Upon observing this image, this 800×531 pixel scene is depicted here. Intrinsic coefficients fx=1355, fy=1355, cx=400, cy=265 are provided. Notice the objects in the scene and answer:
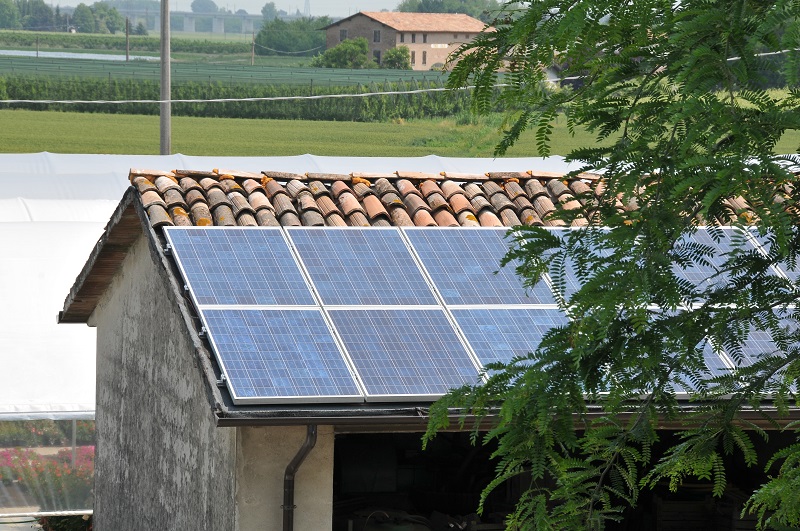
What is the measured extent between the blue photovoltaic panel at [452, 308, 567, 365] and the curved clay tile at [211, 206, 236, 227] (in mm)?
1930

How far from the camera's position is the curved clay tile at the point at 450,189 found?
10.4 meters

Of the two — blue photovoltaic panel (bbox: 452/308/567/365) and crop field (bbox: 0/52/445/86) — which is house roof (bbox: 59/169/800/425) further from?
crop field (bbox: 0/52/445/86)

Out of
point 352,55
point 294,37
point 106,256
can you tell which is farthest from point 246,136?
point 106,256

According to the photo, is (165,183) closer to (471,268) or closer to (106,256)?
(106,256)

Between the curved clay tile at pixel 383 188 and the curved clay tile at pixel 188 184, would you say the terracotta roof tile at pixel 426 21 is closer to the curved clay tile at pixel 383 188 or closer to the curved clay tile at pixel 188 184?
the curved clay tile at pixel 383 188

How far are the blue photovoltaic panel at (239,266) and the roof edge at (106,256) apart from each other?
1.94 ft

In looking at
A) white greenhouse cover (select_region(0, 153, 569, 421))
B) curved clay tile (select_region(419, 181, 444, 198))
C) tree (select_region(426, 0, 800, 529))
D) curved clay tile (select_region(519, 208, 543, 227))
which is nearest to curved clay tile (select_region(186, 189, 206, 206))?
curved clay tile (select_region(419, 181, 444, 198))

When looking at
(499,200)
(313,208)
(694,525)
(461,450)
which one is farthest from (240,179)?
(694,525)

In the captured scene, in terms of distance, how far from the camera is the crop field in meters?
99.1

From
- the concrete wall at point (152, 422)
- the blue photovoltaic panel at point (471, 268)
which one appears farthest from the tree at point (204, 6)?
the blue photovoltaic panel at point (471, 268)

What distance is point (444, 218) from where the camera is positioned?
9961 millimetres

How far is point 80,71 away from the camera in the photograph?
102 meters

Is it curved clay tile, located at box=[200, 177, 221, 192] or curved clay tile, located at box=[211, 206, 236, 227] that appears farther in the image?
curved clay tile, located at box=[200, 177, 221, 192]

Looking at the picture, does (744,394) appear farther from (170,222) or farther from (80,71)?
(80,71)
